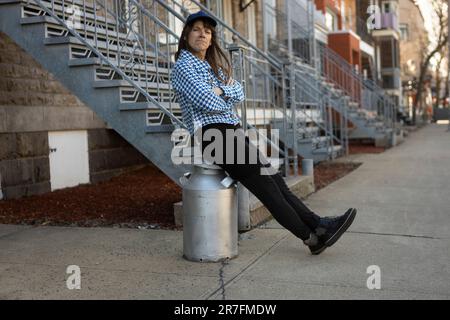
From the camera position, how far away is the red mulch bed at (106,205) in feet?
18.8

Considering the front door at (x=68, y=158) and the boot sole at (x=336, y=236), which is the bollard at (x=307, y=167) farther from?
the front door at (x=68, y=158)

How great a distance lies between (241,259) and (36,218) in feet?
8.99

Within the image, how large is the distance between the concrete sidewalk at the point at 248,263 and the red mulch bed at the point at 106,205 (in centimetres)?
35

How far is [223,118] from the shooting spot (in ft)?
13.7

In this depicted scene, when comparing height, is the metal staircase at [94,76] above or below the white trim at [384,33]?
below

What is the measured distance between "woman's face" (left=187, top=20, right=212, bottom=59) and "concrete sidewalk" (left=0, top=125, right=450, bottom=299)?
5.11 ft

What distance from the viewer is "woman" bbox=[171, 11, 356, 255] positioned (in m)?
4.05

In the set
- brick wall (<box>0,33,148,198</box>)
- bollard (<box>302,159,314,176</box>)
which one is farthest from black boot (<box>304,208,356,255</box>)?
brick wall (<box>0,33,148,198</box>)

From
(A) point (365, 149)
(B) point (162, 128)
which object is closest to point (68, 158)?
(B) point (162, 128)

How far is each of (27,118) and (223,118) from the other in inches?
156

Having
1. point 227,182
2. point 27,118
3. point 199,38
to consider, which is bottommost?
point 227,182

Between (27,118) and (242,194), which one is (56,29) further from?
(242,194)

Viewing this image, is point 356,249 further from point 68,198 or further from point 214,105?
point 68,198

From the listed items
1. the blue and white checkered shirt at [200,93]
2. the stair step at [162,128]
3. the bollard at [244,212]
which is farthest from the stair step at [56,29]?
the bollard at [244,212]
